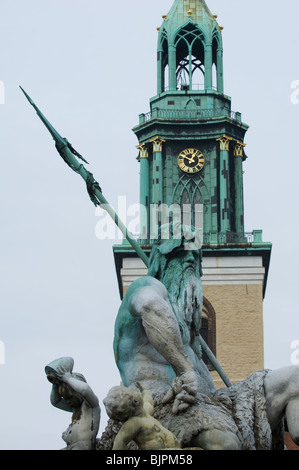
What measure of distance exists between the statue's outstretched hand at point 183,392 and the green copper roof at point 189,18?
184ft

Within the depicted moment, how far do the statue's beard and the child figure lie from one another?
1.37 metres

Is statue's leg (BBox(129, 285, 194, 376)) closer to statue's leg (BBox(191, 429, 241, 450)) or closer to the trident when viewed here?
statue's leg (BBox(191, 429, 241, 450))

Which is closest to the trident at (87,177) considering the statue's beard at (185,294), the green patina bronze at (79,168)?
the green patina bronze at (79,168)

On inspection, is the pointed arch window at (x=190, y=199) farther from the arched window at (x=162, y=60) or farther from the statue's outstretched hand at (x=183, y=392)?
the statue's outstretched hand at (x=183, y=392)

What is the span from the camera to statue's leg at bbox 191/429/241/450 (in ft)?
24.5

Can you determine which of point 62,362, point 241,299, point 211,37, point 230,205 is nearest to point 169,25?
point 211,37

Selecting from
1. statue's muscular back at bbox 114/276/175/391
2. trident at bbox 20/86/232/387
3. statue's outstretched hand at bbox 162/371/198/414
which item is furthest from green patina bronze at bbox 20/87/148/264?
statue's outstretched hand at bbox 162/371/198/414

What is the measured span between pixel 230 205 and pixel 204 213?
1.44m

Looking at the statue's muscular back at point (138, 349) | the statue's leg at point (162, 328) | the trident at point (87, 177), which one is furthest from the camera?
the trident at point (87, 177)

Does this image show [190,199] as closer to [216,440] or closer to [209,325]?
[209,325]

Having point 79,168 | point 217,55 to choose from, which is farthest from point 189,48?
point 79,168

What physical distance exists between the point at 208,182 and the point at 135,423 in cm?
5613

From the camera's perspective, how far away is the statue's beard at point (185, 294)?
8.57m
